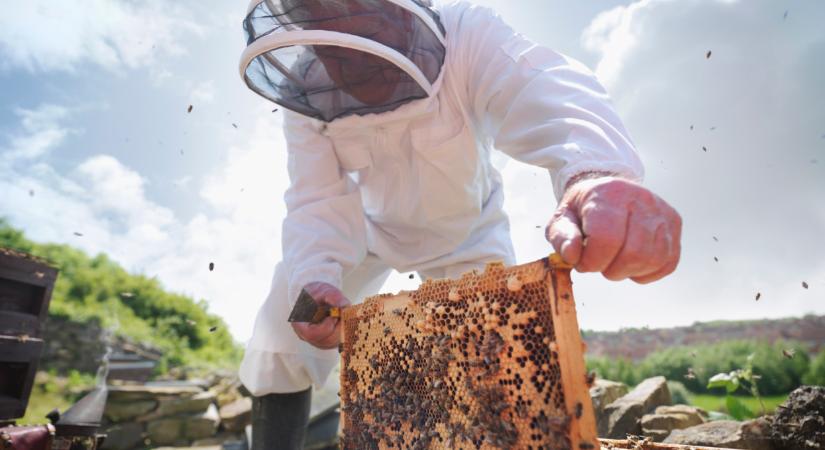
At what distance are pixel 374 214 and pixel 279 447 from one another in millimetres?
1707

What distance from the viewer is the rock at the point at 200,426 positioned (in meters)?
8.04

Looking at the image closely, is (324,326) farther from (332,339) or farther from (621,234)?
(621,234)

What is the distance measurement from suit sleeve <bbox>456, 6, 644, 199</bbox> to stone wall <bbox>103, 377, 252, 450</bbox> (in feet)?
24.5

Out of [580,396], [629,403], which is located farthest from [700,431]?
[580,396]

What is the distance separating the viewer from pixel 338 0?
2266 millimetres

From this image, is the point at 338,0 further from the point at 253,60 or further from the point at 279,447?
the point at 279,447

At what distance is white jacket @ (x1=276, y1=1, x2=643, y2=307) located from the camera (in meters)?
2.17

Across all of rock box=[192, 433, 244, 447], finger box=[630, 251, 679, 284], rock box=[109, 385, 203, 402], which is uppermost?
finger box=[630, 251, 679, 284]

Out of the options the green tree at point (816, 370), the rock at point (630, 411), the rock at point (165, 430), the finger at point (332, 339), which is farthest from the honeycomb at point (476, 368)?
the green tree at point (816, 370)

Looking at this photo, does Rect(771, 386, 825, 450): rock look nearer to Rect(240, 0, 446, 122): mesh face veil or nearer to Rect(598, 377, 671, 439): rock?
Rect(598, 377, 671, 439): rock

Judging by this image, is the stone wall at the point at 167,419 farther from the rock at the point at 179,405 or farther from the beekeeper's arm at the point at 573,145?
the beekeeper's arm at the point at 573,145

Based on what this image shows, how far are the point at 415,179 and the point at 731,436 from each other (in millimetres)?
2412

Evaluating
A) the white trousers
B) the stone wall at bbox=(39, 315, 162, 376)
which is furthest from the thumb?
the stone wall at bbox=(39, 315, 162, 376)

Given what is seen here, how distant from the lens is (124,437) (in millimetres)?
7613
